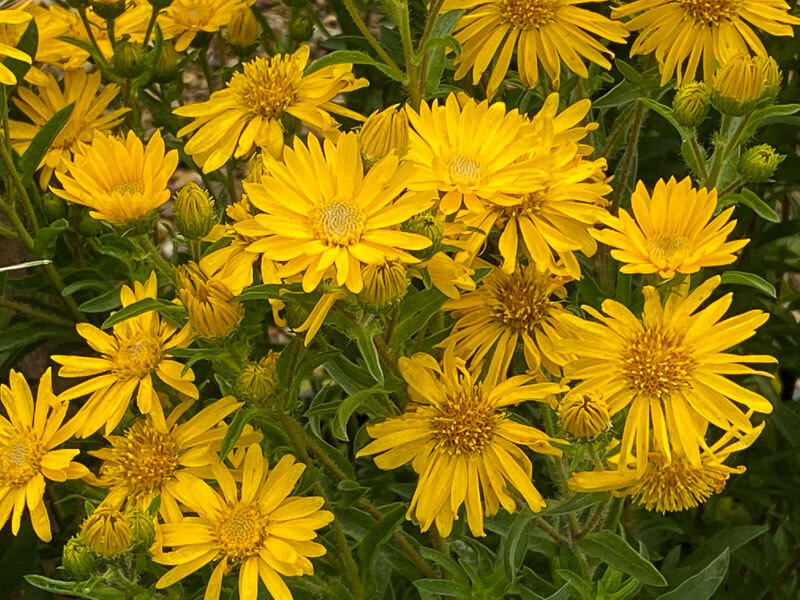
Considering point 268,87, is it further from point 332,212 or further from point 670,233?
point 670,233

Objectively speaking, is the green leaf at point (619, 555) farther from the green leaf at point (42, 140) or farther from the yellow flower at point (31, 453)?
the green leaf at point (42, 140)

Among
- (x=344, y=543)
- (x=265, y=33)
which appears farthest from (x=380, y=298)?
(x=265, y=33)

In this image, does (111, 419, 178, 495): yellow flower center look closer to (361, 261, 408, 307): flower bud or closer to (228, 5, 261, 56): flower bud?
(361, 261, 408, 307): flower bud

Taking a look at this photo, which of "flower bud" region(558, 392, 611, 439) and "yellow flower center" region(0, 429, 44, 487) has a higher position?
"flower bud" region(558, 392, 611, 439)

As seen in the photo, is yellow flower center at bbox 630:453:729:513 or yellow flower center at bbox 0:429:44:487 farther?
yellow flower center at bbox 0:429:44:487

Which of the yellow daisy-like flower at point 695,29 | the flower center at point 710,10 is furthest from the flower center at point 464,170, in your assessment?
the flower center at point 710,10

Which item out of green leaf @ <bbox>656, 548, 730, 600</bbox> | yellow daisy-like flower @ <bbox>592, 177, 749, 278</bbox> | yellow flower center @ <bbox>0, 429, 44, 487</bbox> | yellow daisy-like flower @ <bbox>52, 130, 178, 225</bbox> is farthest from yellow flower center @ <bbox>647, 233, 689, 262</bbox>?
yellow flower center @ <bbox>0, 429, 44, 487</bbox>

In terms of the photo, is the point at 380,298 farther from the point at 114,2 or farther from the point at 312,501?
the point at 114,2

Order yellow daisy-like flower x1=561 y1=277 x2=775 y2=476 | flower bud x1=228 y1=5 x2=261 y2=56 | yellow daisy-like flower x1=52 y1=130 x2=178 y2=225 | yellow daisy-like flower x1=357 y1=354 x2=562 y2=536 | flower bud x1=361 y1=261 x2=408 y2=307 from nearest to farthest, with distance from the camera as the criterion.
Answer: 1. flower bud x1=361 y1=261 x2=408 y2=307
2. yellow daisy-like flower x1=561 y1=277 x2=775 y2=476
3. yellow daisy-like flower x1=357 y1=354 x2=562 y2=536
4. yellow daisy-like flower x1=52 y1=130 x2=178 y2=225
5. flower bud x1=228 y1=5 x2=261 y2=56
